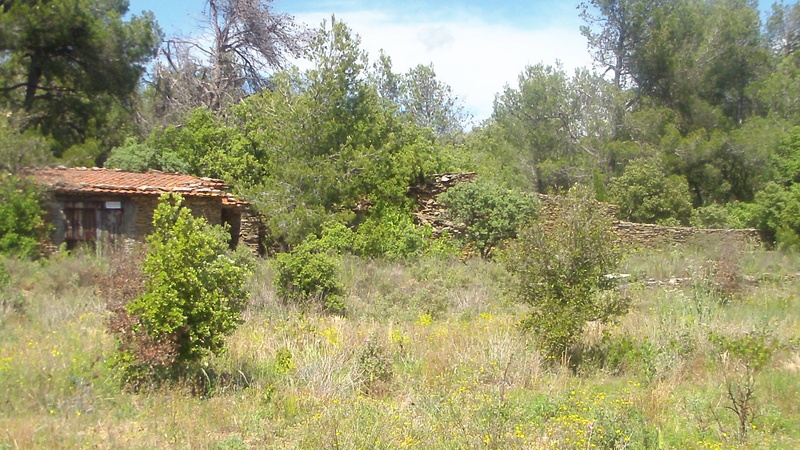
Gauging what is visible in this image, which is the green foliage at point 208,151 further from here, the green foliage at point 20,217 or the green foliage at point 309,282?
the green foliage at point 309,282

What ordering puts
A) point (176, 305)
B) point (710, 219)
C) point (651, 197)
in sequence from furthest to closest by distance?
point (651, 197)
point (710, 219)
point (176, 305)

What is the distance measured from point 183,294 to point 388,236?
44.7 feet

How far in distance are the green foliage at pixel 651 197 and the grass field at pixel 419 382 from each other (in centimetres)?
1406

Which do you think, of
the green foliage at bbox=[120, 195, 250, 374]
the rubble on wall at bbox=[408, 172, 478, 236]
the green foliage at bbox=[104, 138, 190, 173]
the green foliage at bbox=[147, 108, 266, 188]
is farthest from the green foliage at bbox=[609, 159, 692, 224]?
the green foliage at bbox=[120, 195, 250, 374]

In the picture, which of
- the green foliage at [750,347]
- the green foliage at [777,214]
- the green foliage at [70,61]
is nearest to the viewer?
the green foliage at [750,347]

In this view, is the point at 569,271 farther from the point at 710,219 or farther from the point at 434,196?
the point at 710,219

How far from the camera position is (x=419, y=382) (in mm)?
8664

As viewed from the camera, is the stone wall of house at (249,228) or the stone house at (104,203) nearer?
the stone house at (104,203)

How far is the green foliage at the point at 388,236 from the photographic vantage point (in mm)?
20719

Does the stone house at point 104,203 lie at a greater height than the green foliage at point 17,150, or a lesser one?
lesser

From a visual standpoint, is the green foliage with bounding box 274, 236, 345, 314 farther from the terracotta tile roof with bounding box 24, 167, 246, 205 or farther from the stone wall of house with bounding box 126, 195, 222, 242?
the terracotta tile roof with bounding box 24, 167, 246, 205

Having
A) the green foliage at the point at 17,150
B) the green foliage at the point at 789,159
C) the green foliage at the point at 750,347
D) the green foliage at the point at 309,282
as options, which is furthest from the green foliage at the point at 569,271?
the green foliage at the point at 789,159

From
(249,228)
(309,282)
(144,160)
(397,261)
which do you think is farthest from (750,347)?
(144,160)

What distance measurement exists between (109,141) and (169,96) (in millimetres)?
5347
